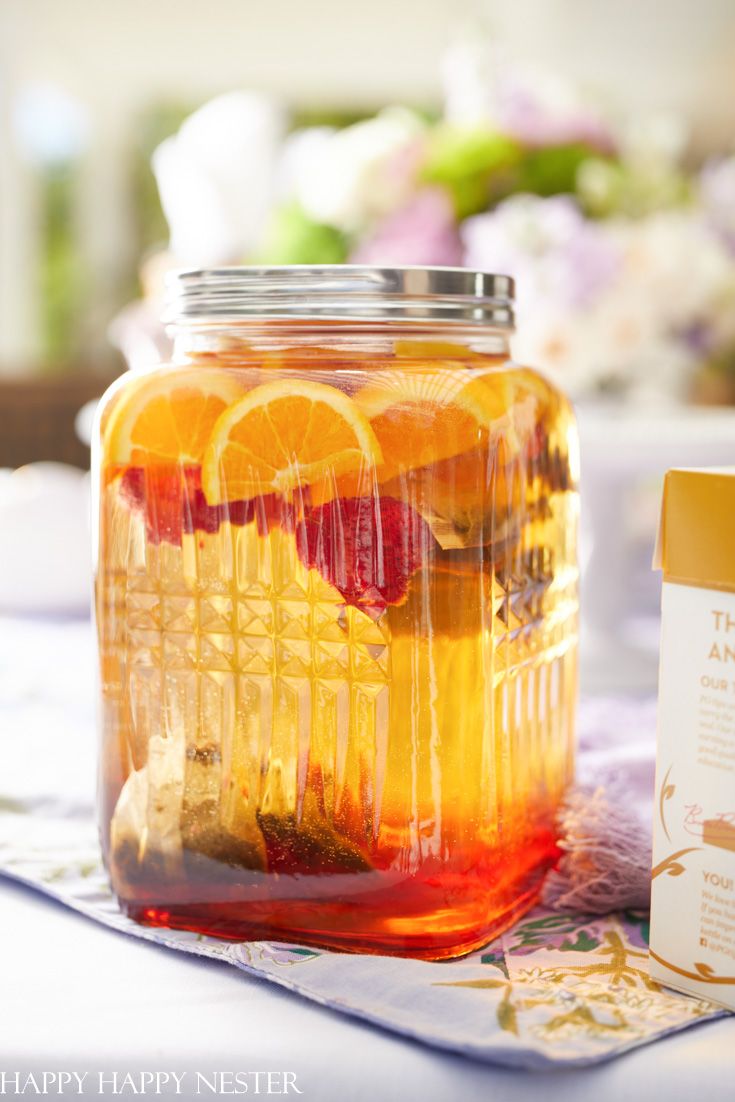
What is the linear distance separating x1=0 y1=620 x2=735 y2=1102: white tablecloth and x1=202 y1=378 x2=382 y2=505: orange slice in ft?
0.67

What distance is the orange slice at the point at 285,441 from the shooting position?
0.50 metres

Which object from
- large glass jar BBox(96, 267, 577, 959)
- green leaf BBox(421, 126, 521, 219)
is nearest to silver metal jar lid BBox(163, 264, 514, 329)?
large glass jar BBox(96, 267, 577, 959)

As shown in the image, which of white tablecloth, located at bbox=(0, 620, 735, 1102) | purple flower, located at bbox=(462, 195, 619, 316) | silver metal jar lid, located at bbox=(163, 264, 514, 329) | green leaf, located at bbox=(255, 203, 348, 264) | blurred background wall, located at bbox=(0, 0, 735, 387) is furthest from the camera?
blurred background wall, located at bbox=(0, 0, 735, 387)

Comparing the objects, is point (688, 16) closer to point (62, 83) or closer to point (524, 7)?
point (524, 7)

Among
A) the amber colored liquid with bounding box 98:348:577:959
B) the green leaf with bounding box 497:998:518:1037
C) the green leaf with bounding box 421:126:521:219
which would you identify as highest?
the green leaf with bounding box 421:126:521:219

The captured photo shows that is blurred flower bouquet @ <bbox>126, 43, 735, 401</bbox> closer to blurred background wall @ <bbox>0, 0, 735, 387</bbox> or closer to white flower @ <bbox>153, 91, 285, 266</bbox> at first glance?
white flower @ <bbox>153, 91, 285, 266</bbox>

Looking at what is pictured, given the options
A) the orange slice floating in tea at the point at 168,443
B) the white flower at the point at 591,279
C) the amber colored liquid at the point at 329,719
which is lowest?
the amber colored liquid at the point at 329,719

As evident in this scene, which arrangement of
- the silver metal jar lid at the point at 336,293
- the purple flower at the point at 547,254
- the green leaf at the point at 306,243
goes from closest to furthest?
the silver metal jar lid at the point at 336,293 < the purple flower at the point at 547,254 < the green leaf at the point at 306,243

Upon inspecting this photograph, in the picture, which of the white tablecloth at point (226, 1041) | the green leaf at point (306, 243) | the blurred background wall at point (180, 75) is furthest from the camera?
the blurred background wall at point (180, 75)

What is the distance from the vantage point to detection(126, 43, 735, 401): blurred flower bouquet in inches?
45.1

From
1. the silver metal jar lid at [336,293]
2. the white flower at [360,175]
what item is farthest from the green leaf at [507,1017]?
the white flower at [360,175]

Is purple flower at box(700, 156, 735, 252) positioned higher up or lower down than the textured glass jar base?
higher up

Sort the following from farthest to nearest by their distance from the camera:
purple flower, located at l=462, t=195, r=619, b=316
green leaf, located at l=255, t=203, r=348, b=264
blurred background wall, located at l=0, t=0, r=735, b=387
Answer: blurred background wall, located at l=0, t=0, r=735, b=387 < green leaf, located at l=255, t=203, r=348, b=264 < purple flower, located at l=462, t=195, r=619, b=316

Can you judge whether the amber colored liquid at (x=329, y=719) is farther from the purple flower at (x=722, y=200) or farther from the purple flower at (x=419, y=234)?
the purple flower at (x=722, y=200)
